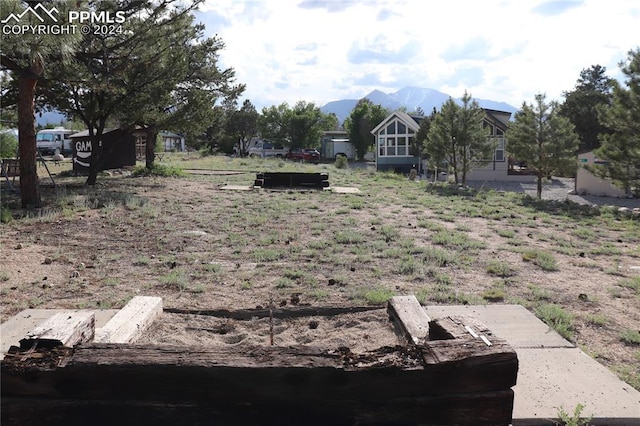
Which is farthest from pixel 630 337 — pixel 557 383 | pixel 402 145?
pixel 402 145

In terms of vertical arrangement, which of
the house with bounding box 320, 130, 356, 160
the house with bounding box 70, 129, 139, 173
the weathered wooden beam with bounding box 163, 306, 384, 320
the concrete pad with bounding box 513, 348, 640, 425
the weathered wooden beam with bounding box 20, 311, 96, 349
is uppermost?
the house with bounding box 320, 130, 356, 160

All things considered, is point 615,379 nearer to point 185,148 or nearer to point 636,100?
point 636,100

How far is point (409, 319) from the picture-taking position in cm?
386

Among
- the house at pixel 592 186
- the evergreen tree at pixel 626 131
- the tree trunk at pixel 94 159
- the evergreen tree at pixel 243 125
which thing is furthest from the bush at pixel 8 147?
the evergreen tree at pixel 243 125

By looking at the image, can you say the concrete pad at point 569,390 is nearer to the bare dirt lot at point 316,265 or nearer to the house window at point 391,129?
the bare dirt lot at point 316,265

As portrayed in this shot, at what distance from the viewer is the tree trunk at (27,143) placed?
11.9 meters

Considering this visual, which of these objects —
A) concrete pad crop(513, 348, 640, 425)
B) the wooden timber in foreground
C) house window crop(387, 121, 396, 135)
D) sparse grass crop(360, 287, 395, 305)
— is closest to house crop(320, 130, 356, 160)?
house window crop(387, 121, 396, 135)

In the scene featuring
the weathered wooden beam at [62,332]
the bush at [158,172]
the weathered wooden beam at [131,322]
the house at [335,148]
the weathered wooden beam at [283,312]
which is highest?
the house at [335,148]

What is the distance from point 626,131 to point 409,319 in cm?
2006

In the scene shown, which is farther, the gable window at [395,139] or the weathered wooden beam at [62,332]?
the gable window at [395,139]

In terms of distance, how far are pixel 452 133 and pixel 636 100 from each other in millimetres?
9076

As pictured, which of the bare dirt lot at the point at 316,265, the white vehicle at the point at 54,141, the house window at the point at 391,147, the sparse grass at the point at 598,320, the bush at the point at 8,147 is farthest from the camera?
the white vehicle at the point at 54,141

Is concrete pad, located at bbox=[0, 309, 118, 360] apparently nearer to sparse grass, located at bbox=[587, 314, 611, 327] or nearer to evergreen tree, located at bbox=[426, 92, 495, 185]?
sparse grass, located at bbox=[587, 314, 611, 327]

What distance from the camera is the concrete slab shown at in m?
3.11
